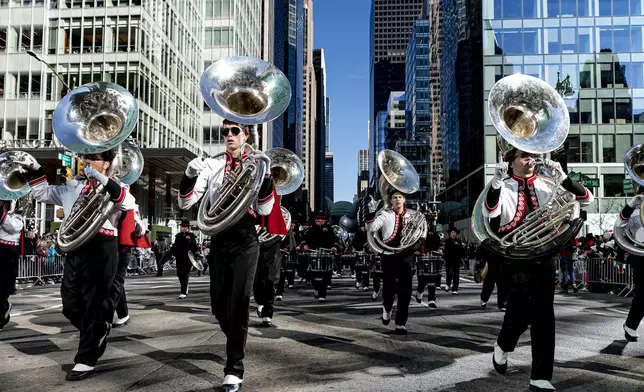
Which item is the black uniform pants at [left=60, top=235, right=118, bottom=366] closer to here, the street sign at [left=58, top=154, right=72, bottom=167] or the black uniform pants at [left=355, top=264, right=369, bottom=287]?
the black uniform pants at [left=355, top=264, right=369, bottom=287]

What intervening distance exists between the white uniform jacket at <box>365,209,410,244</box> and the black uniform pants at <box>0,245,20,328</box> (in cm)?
499

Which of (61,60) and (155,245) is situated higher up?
(61,60)

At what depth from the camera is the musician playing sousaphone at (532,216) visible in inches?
194

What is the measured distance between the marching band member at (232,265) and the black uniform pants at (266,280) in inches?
144

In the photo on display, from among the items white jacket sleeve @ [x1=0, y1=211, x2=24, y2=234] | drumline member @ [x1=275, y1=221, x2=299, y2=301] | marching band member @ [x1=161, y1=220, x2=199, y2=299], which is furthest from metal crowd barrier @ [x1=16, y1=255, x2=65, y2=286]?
white jacket sleeve @ [x1=0, y1=211, x2=24, y2=234]

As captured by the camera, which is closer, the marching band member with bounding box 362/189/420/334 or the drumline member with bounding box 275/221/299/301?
the marching band member with bounding box 362/189/420/334

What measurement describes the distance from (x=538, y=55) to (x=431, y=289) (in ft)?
141

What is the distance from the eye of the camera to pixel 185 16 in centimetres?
5156

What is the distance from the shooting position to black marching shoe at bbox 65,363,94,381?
5.12m

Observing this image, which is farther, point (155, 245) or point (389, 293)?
point (155, 245)

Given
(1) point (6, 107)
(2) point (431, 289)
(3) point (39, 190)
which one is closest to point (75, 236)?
(3) point (39, 190)

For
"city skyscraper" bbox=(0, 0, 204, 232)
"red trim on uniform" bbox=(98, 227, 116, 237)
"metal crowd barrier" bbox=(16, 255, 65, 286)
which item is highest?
"city skyscraper" bbox=(0, 0, 204, 232)

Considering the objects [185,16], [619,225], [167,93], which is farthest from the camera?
[185,16]

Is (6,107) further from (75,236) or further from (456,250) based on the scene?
(75,236)
